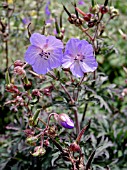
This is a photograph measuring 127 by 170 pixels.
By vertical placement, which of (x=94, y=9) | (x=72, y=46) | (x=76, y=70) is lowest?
(x=76, y=70)

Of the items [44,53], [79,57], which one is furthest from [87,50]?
[44,53]

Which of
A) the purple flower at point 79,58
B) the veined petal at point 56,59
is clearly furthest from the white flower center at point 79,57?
the veined petal at point 56,59

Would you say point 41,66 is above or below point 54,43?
below

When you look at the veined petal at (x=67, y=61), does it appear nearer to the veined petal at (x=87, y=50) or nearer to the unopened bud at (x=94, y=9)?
the veined petal at (x=87, y=50)

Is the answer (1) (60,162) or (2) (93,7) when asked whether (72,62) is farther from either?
(1) (60,162)

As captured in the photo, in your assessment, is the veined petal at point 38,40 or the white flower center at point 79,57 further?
the white flower center at point 79,57

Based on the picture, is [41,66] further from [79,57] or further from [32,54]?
[79,57]

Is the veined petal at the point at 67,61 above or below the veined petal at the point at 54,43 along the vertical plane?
below

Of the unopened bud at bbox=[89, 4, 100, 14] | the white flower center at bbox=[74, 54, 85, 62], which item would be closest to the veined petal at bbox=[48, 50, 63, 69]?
the white flower center at bbox=[74, 54, 85, 62]
